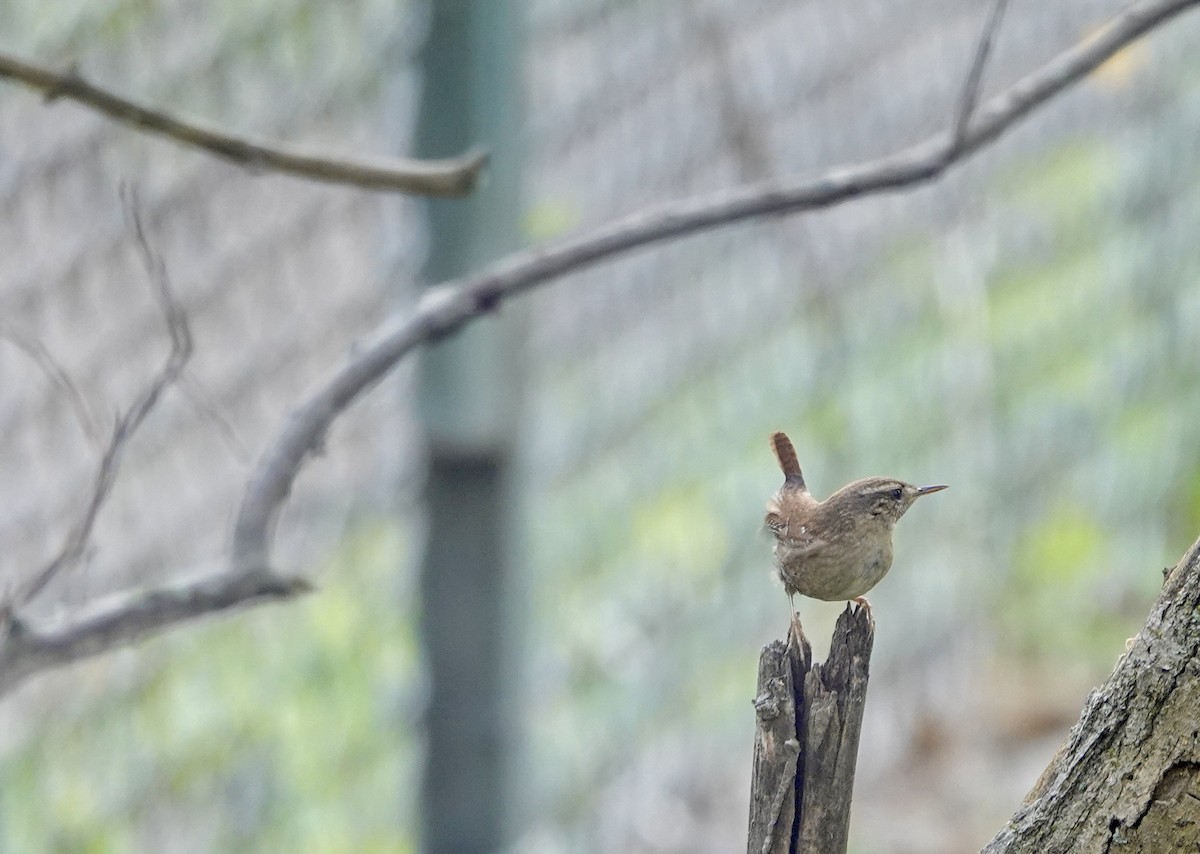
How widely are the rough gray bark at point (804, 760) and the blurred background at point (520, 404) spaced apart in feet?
2.47

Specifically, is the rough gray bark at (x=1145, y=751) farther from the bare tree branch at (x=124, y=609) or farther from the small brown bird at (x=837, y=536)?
the bare tree branch at (x=124, y=609)

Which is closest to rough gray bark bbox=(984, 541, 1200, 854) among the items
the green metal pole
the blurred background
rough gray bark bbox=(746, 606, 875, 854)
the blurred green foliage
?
rough gray bark bbox=(746, 606, 875, 854)

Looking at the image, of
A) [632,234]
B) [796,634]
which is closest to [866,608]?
[796,634]

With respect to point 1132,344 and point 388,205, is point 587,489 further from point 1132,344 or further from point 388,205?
point 1132,344

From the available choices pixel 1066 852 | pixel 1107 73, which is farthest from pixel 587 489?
pixel 1066 852

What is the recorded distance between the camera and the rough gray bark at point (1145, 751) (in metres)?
0.87

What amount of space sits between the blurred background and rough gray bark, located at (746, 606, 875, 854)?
2.47ft

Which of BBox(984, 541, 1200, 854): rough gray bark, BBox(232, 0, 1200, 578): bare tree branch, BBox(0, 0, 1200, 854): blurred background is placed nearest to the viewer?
BBox(984, 541, 1200, 854): rough gray bark

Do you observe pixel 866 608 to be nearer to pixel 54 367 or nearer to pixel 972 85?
pixel 972 85

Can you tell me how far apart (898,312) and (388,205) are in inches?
71.6

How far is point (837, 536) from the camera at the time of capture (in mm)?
1104

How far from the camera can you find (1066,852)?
Result: 903 mm

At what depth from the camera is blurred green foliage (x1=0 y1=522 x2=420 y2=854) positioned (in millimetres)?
2398

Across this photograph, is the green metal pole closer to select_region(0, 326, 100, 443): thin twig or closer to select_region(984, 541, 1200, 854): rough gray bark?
select_region(0, 326, 100, 443): thin twig
